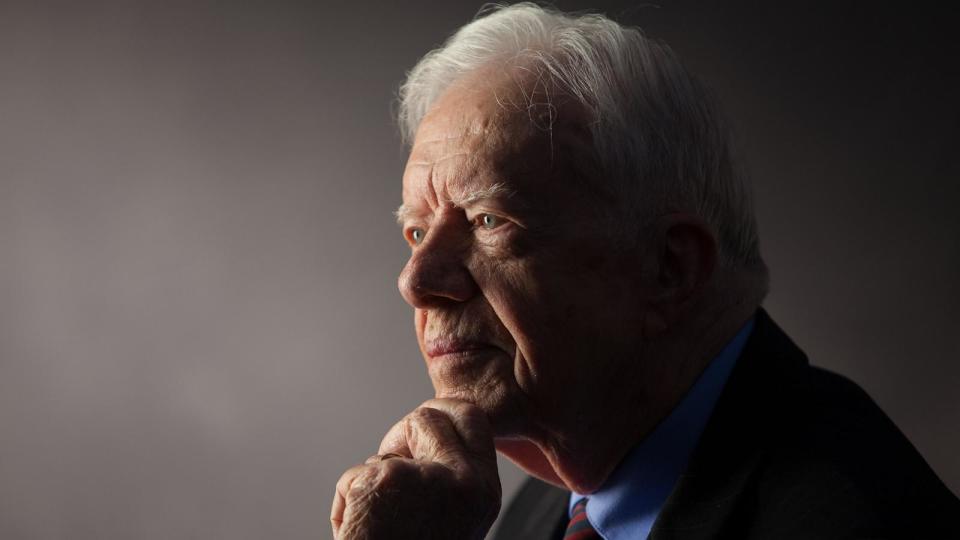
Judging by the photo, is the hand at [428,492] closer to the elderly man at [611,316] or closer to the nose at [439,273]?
the elderly man at [611,316]

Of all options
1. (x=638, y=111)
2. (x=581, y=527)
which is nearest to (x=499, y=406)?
(x=581, y=527)

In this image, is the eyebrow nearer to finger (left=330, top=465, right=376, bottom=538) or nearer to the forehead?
the forehead

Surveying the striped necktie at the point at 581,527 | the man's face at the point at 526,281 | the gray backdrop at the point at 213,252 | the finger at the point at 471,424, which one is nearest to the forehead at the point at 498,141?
the man's face at the point at 526,281

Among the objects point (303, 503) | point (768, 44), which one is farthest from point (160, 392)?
point (768, 44)

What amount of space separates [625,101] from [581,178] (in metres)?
0.14

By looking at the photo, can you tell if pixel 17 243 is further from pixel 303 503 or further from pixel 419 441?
pixel 419 441

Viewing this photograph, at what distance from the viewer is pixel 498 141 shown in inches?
46.9

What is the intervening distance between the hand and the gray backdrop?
1276 mm

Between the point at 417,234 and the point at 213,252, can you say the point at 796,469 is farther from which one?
the point at 213,252

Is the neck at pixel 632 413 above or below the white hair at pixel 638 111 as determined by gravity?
below

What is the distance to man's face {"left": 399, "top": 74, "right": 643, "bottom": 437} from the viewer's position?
3.84 feet

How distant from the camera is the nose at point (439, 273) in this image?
1.18m

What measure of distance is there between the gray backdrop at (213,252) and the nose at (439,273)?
42.4 inches

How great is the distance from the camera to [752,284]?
1.35 metres
